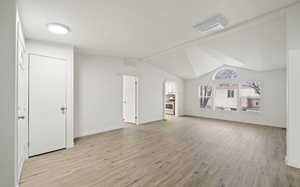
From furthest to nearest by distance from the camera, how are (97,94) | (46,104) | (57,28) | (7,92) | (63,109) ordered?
(97,94)
(63,109)
(46,104)
(57,28)
(7,92)

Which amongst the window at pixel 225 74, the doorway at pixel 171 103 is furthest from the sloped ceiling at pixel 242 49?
the doorway at pixel 171 103

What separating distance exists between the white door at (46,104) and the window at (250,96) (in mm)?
7401

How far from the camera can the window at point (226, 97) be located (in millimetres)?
6828

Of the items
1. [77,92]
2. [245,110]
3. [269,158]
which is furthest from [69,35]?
[245,110]

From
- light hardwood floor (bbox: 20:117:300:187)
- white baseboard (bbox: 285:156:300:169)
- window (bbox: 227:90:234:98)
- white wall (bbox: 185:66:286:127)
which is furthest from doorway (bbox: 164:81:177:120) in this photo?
white baseboard (bbox: 285:156:300:169)

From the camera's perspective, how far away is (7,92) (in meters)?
1.56

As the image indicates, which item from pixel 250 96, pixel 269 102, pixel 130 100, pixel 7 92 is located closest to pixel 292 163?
pixel 269 102

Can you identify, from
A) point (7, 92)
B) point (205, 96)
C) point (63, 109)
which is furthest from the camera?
point (205, 96)

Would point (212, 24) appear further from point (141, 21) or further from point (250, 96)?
point (250, 96)

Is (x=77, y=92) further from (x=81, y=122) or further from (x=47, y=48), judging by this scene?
(x=47, y=48)

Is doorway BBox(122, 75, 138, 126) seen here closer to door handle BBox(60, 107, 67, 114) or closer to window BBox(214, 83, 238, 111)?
door handle BBox(60, 107, 67, 114)

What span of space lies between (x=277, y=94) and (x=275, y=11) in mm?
4674

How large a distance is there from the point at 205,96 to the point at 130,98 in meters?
4.41

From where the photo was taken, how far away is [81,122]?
4234mm
